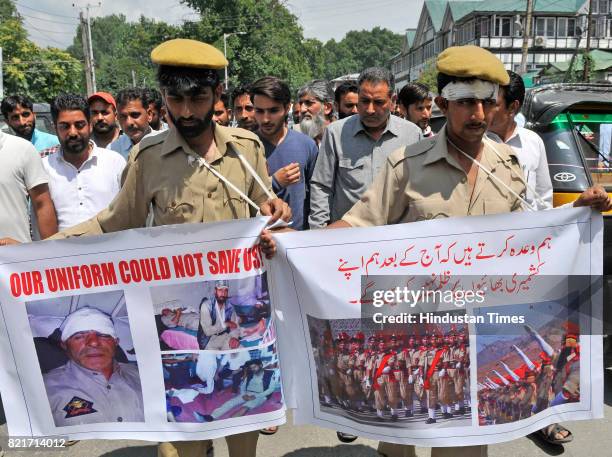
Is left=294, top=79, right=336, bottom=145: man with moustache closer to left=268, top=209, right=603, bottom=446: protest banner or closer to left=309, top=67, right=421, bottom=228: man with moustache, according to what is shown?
left=309, top=67, right=421, bottom=228: man with moustache

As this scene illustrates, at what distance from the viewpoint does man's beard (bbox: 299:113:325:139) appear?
18.6 ft

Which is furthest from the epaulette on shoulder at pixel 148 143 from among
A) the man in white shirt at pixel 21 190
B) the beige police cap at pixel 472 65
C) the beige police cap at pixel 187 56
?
the man in white shirt at pixel 21 190

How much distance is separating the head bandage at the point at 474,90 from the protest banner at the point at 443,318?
0.48 m

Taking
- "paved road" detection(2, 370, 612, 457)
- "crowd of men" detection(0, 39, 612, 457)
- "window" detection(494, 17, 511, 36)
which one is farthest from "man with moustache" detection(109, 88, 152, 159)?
"window" detection(494, 17, 511, 36)

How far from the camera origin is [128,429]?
2.63m

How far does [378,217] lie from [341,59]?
16995 centimetres

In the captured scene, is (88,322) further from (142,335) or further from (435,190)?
(435,190)

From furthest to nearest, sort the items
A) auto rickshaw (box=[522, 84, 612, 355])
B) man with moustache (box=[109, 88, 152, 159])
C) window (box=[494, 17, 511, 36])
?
1. window (box=[494, 17, 511, 36])
2. man with moustache (box=[109, 88, 152, 159])
3. auto rickshaw (box=[522, 84, 612, 355])

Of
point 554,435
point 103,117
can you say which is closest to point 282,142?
point 103,117

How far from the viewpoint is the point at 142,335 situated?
8.36 feet

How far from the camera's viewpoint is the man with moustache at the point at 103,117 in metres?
5.64

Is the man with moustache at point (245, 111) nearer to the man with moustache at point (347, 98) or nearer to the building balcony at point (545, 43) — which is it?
the man with moustache at point (347, 98)

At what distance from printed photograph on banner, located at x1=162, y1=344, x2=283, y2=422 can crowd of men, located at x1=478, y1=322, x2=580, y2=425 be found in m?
0.85

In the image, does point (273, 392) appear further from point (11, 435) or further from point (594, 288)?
point (594, 288)
